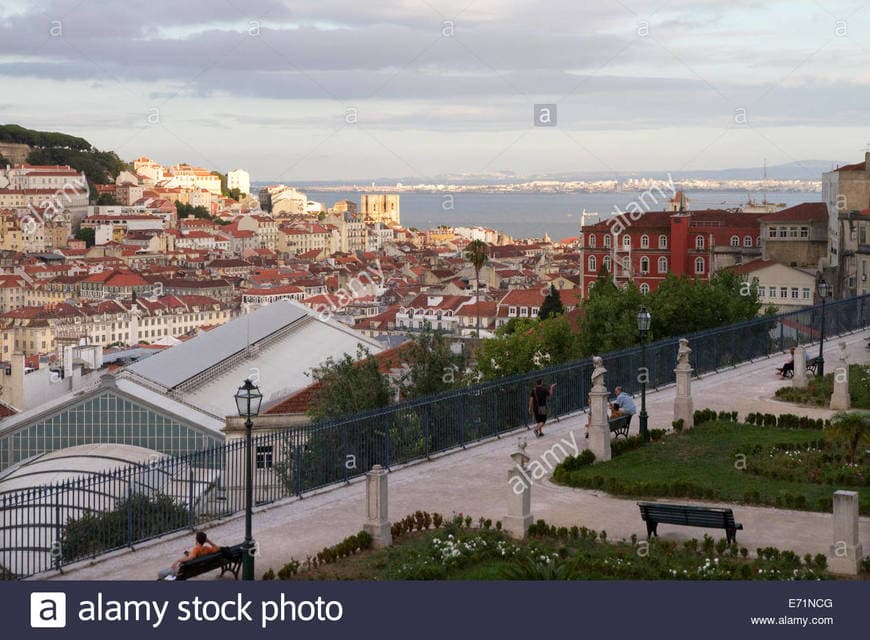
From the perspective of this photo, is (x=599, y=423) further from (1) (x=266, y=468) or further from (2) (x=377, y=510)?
(2) (x=377, y=510)

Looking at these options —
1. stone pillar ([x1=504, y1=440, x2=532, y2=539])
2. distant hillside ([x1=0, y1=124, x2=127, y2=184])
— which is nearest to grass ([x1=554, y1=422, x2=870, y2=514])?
stone pillar ([x1=504, y1=440, x2=532, y2=539])

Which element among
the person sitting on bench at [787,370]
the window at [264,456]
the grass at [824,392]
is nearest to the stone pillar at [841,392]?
the grass at [824,392]

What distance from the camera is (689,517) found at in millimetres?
12812

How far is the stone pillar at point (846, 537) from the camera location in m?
11.8

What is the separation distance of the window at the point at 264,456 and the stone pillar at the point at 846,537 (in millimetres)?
6606

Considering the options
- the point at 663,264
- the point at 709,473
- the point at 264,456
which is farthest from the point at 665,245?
the point at 264,456

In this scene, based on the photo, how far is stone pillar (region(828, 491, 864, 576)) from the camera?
1181cm

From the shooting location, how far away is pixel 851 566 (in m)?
11.8

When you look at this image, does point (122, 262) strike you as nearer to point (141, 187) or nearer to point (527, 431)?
point (141, 187)

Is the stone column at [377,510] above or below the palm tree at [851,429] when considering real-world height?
below

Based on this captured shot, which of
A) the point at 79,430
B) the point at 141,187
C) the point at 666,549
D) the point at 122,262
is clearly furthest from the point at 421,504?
the point at 141,187

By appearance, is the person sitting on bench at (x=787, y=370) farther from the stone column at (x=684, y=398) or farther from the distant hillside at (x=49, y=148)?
the distant hillside at (x=49, y=148)

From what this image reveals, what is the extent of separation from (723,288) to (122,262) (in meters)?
132

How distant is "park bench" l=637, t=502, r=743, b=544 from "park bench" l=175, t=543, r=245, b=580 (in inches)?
157
